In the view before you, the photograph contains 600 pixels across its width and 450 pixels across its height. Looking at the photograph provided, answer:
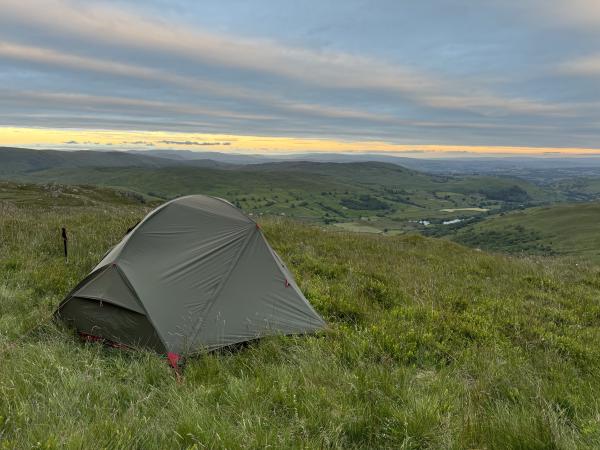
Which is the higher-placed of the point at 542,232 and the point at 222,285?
the point at 222,285

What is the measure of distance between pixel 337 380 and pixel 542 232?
585 feet

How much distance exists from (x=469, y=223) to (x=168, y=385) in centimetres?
21440

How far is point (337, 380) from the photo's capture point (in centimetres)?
473

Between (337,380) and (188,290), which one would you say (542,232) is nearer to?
(188,290)

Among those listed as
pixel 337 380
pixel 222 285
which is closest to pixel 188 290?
pixel 222 285

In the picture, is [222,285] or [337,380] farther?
[222,285]

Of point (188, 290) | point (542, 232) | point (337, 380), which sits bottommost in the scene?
point (542, 232)

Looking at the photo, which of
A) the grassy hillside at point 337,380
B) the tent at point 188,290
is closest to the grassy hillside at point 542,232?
the grassy hillside at point 337,380

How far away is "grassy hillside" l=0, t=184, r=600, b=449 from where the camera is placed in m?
3.62

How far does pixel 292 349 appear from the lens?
5.83m

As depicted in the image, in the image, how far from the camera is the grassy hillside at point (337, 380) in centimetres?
362

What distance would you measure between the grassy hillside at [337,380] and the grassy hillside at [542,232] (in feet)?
428

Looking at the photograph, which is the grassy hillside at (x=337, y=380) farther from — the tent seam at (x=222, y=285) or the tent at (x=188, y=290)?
the tent seam at (x=222, y=285)

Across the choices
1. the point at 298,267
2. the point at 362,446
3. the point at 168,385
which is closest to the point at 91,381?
the point at 168,385
